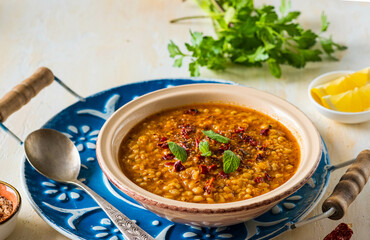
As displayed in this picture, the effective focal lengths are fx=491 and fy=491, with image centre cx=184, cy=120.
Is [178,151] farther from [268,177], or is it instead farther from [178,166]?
[268,177]

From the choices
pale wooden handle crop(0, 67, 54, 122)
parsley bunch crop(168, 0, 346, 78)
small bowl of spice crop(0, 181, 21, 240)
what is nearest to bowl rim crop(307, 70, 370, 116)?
parsley bunch crop(168, 0, 346, 78)

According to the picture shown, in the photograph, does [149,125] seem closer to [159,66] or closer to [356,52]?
[159,66]

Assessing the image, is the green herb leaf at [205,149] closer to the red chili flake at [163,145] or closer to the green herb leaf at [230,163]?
the green herb leaf at [230,163]

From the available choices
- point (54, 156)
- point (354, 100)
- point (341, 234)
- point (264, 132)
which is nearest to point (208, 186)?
point (264, 132)

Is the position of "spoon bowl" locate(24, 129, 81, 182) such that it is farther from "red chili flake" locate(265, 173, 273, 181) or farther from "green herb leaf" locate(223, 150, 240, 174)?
"red chili flake" locate(265, 173, 273, 181)

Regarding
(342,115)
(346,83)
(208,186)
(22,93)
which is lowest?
(342,115)

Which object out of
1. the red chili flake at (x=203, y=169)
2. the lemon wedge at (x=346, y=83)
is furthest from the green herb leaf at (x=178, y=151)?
the lemon wedge at (x=346, y=83)

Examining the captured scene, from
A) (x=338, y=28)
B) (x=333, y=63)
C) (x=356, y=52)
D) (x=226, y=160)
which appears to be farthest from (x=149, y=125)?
(x=338, y=28)
